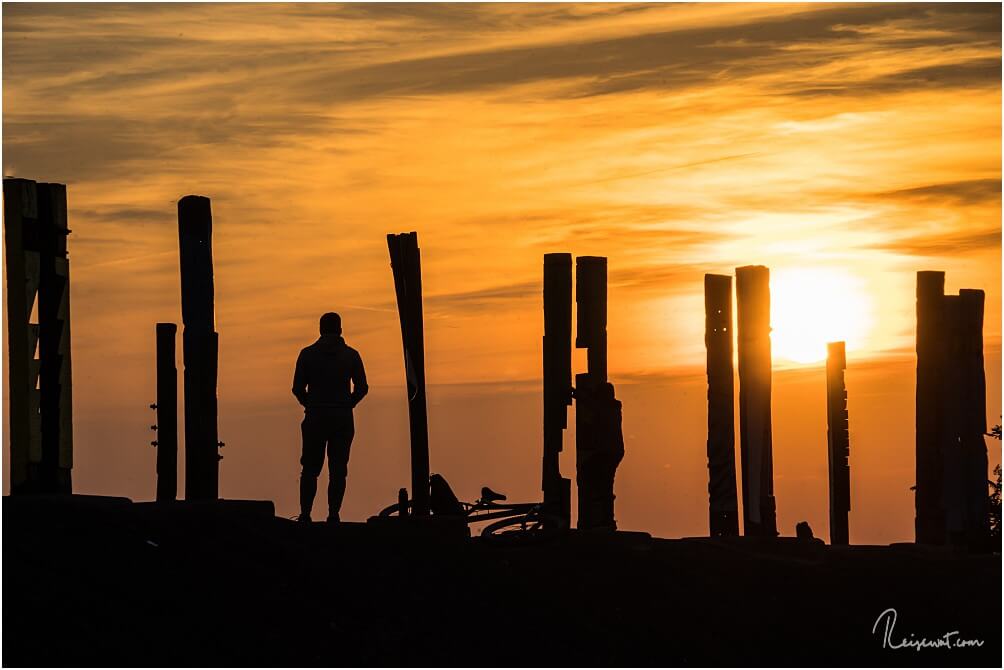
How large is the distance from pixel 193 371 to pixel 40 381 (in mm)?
1393

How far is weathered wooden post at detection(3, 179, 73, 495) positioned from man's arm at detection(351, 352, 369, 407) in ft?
8.55

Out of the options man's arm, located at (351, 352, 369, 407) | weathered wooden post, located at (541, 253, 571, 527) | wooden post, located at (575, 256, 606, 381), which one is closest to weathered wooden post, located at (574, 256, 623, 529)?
weathered wooden post, located at (541, 253, 571, 527)

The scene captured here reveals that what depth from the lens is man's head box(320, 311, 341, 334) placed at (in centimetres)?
1658

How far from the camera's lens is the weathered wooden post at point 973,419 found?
1917cm

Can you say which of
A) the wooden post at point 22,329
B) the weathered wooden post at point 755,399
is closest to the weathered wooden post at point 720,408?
the weathered wooden post at point 755,399

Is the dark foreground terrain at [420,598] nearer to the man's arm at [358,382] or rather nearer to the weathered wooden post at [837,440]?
the man's arm at [358,382]

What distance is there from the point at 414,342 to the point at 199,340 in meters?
2.33

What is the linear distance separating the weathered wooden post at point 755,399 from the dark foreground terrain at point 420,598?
1333mm

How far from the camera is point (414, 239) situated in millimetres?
17781

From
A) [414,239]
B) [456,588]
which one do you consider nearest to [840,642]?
[456,588]

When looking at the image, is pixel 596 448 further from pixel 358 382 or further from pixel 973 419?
pixel 973 419

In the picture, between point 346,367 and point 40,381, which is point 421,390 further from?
point 40,381
